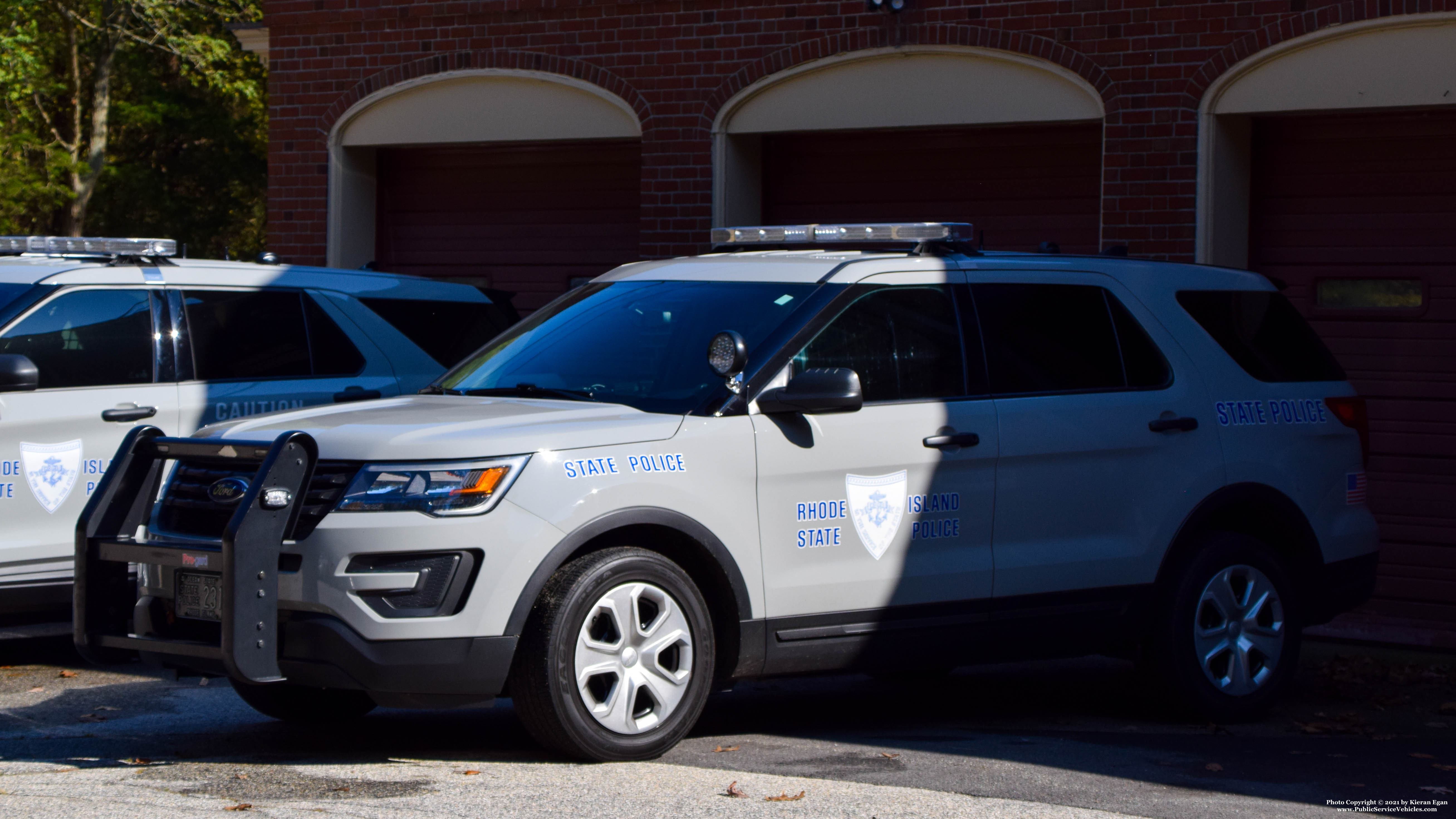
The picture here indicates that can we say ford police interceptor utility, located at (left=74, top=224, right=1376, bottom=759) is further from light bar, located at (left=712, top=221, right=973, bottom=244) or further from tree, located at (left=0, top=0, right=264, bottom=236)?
tree, located at (left=0, top=0, right=264, bottom=236)

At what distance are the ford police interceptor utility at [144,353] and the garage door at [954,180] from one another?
373cm

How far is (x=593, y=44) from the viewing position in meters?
12.8

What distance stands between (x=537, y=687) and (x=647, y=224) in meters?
7.32

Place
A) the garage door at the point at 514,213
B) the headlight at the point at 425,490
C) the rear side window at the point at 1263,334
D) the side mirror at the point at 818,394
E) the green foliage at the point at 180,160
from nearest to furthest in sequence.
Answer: the headlight at the point at 425,490, the side mirror at the point at 818,394, the rear side window at the point at 1263,334, the garage door at the point at 514,213, the green foliage at the point at 180,160

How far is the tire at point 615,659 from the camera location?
18.7ft

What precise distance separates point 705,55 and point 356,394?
4.65 metres

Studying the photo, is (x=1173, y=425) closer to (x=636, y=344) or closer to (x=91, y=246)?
(x=636, y=344)

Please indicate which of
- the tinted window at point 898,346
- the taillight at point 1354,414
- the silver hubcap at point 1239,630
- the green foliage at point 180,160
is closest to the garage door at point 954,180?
the taillight at point 1354,414

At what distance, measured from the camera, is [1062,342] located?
7102 mm

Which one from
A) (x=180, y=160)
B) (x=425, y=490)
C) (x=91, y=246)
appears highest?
(x=180, y=160)

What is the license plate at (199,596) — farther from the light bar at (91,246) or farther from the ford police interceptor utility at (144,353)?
the light bar at (91,246)

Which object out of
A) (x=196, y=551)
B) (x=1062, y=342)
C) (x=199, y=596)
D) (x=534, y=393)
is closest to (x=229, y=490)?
(x=196, y=551)

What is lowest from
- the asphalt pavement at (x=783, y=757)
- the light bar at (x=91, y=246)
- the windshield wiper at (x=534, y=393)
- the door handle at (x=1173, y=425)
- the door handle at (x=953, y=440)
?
the asphalt pavement at (x=783, y=757)

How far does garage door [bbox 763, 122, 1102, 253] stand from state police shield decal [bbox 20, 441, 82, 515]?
6.01 meters
